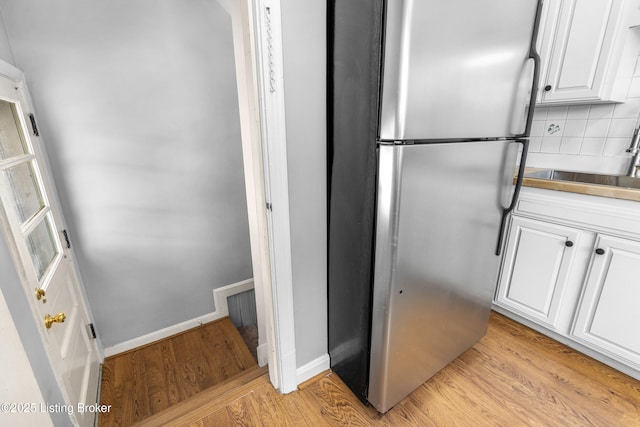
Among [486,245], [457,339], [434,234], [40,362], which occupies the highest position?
[434,234]

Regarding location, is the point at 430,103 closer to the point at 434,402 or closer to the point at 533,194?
the point at 533,194

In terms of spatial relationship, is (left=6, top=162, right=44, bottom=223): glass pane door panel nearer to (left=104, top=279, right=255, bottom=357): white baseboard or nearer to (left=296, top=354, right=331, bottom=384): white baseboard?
(left=104, top=279, right=255, bottom=357): white baseboard

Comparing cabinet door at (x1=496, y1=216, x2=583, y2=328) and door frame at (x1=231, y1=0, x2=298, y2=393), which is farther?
cabinet door at (x1=496, y1=216, x2=583, y2=328)

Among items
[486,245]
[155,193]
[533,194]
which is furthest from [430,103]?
[155,193]

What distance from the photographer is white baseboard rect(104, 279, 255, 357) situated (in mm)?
2105

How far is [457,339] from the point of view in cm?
151

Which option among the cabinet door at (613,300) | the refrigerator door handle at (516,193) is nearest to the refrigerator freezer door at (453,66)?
the refrigerator door handle at (516,193)

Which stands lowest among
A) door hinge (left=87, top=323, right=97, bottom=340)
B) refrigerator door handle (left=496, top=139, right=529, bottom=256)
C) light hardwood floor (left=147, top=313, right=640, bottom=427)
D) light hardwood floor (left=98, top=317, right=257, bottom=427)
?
light hardwood floor (left=98, top=317, right=257, bottom=427)

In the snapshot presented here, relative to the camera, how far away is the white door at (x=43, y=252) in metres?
1.00

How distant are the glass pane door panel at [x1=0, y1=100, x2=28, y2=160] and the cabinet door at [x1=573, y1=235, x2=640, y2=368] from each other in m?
2.66

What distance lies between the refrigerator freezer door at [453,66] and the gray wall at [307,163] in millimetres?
329

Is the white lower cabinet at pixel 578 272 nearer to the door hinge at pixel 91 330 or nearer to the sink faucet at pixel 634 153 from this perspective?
the sink faucet at pixel 634 153

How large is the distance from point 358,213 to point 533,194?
117 cm

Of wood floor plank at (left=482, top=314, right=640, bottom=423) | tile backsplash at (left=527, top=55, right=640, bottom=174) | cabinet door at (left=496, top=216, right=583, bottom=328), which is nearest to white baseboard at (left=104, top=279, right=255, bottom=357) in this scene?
wood floor plank at (left=482, top=314, right=640, bottom=423)
